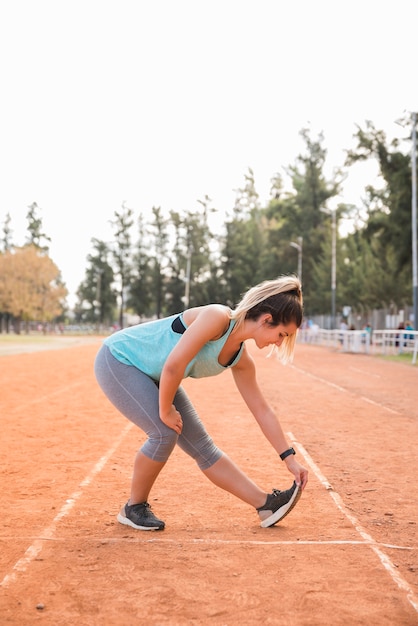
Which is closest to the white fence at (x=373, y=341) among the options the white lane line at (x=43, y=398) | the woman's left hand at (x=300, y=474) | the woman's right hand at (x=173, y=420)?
the white lane line at (x=43, y=398)

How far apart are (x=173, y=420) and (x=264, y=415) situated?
83cm

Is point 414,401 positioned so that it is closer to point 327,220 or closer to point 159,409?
point 159,409

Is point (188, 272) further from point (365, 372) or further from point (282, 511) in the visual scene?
point (282, 511)

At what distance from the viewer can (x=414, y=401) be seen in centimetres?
1510

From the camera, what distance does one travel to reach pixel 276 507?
5.40 meters

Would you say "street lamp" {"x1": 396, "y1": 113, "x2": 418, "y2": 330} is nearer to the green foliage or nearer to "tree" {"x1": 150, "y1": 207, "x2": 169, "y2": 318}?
the green foliage

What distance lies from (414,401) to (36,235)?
97.6 m

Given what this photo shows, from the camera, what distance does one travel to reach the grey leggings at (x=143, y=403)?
5000 millimetres

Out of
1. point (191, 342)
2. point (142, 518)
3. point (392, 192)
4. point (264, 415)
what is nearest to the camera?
point (191, 342)

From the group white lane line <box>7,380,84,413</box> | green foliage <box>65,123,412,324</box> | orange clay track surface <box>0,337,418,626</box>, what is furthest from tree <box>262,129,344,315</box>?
orange clay track surface <box>0,337,418,626</box>

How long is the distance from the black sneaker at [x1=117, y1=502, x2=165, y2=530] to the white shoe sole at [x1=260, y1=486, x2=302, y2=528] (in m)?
0.65

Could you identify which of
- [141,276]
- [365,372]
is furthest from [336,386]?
[141,276]

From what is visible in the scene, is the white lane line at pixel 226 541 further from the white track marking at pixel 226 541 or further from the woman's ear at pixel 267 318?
the woman's ear at pixel 267 318

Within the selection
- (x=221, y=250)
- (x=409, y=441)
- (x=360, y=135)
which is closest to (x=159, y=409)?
(x=409, y=441)
